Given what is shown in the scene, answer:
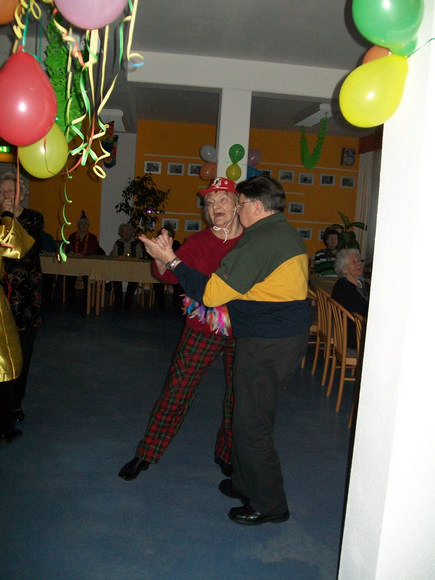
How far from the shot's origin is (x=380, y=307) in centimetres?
165

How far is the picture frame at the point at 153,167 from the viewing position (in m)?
10.0

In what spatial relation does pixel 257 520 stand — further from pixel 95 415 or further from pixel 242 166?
pixel 242 166

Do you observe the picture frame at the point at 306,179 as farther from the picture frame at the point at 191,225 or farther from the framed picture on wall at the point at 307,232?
the picture frame at the point at 191,225

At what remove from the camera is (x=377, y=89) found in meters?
1.53

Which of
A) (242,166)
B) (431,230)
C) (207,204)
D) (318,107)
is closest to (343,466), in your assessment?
(207,204)

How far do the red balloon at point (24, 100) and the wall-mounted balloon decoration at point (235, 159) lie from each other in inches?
155

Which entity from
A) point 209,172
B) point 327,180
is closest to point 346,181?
point 327,180

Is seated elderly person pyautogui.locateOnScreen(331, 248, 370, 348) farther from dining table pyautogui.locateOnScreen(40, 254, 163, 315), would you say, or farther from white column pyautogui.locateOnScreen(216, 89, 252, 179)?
dining table pyautogui.locateOnScreen(40, 254, 163, 315)

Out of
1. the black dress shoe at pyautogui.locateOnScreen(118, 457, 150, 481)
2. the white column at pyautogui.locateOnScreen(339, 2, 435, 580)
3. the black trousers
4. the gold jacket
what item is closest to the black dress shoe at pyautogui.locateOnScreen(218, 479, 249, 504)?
the black trousers

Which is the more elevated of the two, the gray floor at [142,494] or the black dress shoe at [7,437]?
the black dress shoe at [7,437]

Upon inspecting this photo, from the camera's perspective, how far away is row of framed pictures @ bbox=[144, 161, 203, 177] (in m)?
10.0

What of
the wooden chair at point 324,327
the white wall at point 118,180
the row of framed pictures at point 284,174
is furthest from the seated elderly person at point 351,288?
the white wall at point 118,180

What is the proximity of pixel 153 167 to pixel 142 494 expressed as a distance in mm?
8126

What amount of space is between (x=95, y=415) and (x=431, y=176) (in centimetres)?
291
